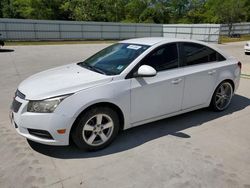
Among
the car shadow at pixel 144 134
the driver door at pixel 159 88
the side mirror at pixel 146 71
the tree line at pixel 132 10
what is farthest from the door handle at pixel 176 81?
the tree line at pixel 132 10

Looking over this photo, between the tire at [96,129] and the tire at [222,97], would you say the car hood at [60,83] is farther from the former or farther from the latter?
the tire at [222,97]

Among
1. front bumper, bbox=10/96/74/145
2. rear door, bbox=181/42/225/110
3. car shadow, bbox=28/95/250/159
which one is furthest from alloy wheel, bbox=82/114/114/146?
rear door, bbox=181/42/225/110

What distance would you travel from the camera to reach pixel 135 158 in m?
3.30

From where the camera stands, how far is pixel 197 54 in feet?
14.6

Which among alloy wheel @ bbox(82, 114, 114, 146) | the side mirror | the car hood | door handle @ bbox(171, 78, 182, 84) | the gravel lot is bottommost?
the gravel lot

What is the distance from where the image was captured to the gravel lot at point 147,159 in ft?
9.29

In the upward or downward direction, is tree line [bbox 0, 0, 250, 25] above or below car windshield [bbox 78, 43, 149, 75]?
above

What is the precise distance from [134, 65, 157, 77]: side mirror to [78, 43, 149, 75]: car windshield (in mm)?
245

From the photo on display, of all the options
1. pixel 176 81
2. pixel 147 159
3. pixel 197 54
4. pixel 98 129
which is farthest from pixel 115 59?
pixel 147 159

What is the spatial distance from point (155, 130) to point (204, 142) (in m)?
0.82

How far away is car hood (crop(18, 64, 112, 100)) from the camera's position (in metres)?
3.15

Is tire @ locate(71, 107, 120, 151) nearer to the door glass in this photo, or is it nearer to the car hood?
the car hood

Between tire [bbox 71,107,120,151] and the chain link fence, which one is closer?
tire [bbox 71,107,120,151]

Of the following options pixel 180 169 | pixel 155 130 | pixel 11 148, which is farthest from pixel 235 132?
pixel 11 148
